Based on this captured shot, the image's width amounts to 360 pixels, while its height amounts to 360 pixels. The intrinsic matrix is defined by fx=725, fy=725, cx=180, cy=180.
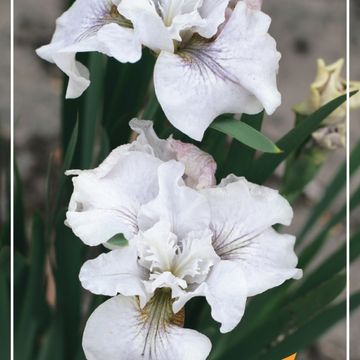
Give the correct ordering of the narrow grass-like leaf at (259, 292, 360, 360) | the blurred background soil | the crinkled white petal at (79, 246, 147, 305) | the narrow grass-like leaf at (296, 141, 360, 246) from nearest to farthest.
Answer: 1. the crinkled white petal at (79, 246, 147, 305)
2. the narrow grass-like leaf at (259, 292, 360, 360)
3. the narrow grass-like leaf at (296, 141, 360, 246)
4. the blurred background soil

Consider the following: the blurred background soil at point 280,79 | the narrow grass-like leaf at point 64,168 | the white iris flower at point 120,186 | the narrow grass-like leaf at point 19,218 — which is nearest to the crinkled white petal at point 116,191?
the white iris flower at point 120,186

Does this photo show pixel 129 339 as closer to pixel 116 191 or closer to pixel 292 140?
pixel 116 191

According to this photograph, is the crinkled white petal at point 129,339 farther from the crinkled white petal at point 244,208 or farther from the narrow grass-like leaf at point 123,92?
the narrow grass-like leaf at point 123,92

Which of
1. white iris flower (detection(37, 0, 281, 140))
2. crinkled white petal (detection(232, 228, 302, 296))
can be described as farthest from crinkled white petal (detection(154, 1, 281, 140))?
crinkled white petal (detection(232, 228, 302, 296))

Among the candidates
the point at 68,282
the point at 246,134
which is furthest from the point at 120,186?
the point at 68,282

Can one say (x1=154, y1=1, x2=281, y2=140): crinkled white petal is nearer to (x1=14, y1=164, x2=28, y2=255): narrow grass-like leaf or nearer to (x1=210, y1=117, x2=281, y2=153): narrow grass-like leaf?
(x1=210, y1=117, x2=281, y2=153): narrow grass-like leaf
